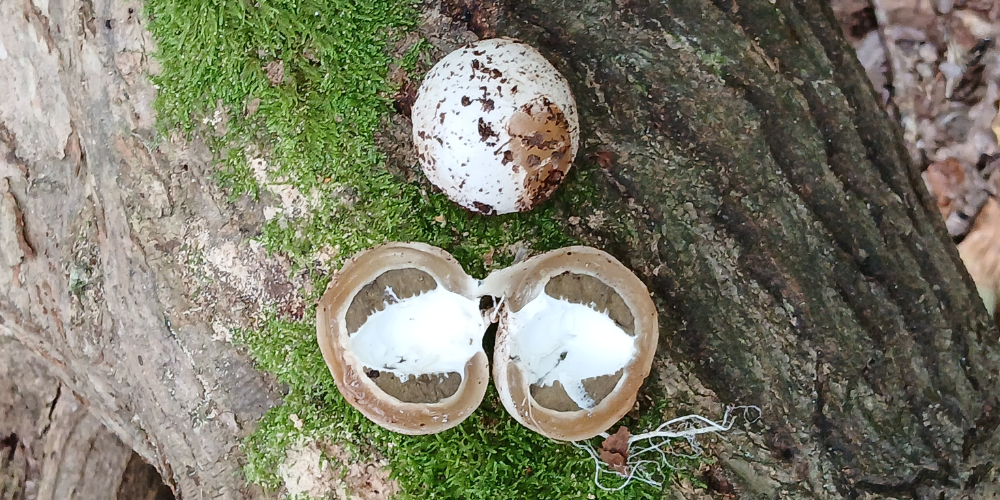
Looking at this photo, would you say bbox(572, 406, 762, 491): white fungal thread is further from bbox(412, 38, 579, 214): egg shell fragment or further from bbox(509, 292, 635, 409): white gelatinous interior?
bbox(412, 38, 579, 214): egg shell fragment

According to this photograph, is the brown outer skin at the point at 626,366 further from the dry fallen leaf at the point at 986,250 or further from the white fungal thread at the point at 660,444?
the dry fallen leaf at the point at 986,250

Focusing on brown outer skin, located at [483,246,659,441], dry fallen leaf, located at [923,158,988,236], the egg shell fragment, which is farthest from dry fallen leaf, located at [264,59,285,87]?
dry fallen leaf, located at [923,158,988,236]

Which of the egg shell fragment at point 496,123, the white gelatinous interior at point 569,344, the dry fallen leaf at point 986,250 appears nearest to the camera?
the egg shell fragment at point 496,123

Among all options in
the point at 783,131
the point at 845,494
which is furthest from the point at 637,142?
the point at 845,494

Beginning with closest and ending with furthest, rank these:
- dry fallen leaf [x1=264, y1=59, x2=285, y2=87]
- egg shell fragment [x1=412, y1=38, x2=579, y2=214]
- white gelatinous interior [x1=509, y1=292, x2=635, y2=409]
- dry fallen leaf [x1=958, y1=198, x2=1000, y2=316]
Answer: egg shell fragment [x1=412, y1=38, x2=579, y2=214]
white gelatinous interior [x1=509, y1=292, x2=635, y2=409]
dry fallen leaf [x1=264, y1=59, x2=285, y2=87]
dry fallen leaf [x1=958, y1=198, x2=1000, y2=316]

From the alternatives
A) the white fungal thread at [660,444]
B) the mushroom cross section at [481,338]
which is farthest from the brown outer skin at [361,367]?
the white fungal thread at [660,444]

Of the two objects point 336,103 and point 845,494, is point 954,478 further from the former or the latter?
point 336,103
